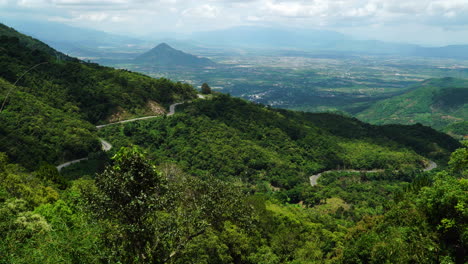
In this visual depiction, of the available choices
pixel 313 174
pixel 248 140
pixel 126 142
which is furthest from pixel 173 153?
pixel 313 174

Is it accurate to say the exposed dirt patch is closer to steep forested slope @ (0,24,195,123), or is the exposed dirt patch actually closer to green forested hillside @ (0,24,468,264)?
steep forested slope @ (0,24,195,123)

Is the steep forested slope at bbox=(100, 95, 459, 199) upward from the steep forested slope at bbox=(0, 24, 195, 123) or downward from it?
downward

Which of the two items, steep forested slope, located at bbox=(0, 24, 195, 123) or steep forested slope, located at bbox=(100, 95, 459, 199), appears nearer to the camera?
steep forested slope, located at bbox=(100, 95, 459, 199)

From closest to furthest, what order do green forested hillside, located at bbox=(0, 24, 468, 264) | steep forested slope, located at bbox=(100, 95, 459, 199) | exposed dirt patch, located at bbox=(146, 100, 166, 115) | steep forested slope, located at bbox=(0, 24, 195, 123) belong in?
1. green forested hillside, located at bbox=(0, 24, 468, 264)
2. steep forested slope, located at bbox=(100, 95, 459, 199)
3. steep forested slope, located at bbox=(0, 24, 195, 123)
4. exposed dirt patch, located at bbox=(146, 100, 166, 115)


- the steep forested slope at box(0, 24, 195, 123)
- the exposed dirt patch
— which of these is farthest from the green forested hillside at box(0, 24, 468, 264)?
the exposed dirt patch

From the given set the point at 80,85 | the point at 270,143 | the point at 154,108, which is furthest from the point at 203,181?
the point at 80,85

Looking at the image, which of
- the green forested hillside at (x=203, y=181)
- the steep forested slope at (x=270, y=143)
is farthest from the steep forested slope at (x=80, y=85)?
the steep forested slope at (x=270, y=143)

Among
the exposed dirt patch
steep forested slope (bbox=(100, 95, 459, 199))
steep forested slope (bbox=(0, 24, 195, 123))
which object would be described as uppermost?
steep forested slope (bbox=(0, 24, 195, 123))

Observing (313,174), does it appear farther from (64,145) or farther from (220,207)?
(220,207)

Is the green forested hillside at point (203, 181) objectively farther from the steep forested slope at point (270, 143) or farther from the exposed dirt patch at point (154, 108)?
the exposed dirt patch at point (154, 108)

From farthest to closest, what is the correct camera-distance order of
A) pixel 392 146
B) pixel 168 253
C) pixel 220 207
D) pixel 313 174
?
pixel 392 146, pixel 313 174, pixel 220 207, pixel 168 253

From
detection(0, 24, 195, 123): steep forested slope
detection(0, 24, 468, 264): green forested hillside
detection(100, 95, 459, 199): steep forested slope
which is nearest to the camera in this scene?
detection(0, 24, 468, 264): green forested hillside
